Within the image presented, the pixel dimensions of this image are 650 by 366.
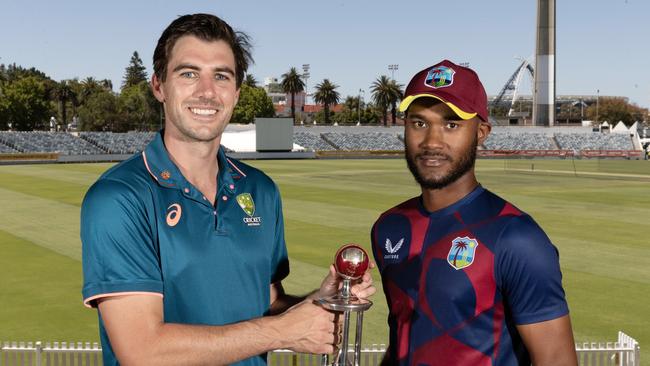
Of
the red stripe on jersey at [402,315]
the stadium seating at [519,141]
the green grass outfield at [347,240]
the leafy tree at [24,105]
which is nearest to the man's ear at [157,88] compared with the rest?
the red stripe on jersey at [402,315]

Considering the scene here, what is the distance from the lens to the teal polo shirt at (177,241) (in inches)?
122

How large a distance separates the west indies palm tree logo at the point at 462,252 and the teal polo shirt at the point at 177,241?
0.94 meters

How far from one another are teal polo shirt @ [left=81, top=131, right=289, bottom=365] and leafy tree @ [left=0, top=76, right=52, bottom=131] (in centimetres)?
12669

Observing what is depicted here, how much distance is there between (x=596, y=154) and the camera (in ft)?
374

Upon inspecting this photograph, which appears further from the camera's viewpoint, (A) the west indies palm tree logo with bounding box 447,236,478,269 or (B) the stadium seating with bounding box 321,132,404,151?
(B) the stadium seating with bounding box 321,132,404,151

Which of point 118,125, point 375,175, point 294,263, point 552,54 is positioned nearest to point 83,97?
point 118,125

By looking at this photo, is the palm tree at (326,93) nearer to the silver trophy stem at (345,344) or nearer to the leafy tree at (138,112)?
the leafy tree at (138,112)

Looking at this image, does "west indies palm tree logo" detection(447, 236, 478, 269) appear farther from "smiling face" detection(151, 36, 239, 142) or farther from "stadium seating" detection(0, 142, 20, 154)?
"stadium seating" detection(0, 142, 20, 154)

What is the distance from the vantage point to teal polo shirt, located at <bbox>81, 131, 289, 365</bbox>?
10.2 ft

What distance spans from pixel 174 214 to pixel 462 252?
1435mm

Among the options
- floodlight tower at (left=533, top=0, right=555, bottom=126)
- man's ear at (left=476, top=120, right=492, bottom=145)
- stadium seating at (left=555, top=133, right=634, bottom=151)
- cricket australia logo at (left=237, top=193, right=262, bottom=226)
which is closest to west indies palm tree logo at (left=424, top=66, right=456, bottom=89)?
man's ear at (left=476, top=120, right=492, bottom=145)

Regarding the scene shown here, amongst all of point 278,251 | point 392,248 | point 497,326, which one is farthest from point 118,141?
point 497,326

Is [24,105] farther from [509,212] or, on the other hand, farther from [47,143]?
[509,212]

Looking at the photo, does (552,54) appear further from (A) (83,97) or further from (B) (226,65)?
(B) (226,65)
